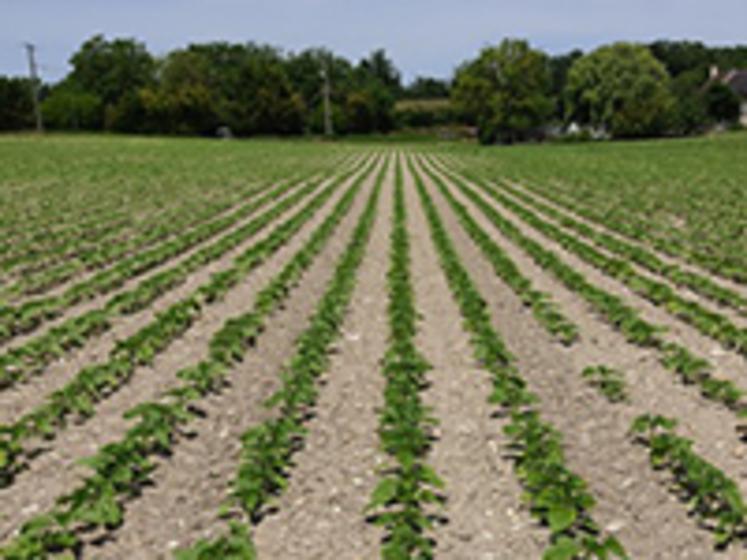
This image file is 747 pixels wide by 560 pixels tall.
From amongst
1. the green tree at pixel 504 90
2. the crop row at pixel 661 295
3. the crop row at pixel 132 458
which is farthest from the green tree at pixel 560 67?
the crop row at pixel 132 458

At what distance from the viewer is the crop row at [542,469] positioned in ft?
16.1

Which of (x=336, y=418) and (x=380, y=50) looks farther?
(x=380, y=50)

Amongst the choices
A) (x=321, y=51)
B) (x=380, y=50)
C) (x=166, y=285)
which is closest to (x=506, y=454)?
(x=166, y=285)

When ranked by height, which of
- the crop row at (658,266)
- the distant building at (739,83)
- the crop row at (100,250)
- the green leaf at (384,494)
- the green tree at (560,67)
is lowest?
the green leaf at (384,494)

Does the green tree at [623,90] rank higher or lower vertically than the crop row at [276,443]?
higher

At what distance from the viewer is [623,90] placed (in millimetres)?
83125

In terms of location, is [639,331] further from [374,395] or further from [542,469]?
[542,469]

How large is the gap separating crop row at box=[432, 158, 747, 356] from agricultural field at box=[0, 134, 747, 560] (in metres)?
0.05

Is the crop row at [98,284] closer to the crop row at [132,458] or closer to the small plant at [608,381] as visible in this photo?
the crop row at [132,458]

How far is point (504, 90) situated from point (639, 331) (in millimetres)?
79760

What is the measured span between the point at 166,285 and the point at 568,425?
25.8 feet

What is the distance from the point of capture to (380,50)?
174 metres

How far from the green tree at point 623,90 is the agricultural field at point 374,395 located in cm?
7071

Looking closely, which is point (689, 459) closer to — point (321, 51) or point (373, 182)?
point (373, 182)
